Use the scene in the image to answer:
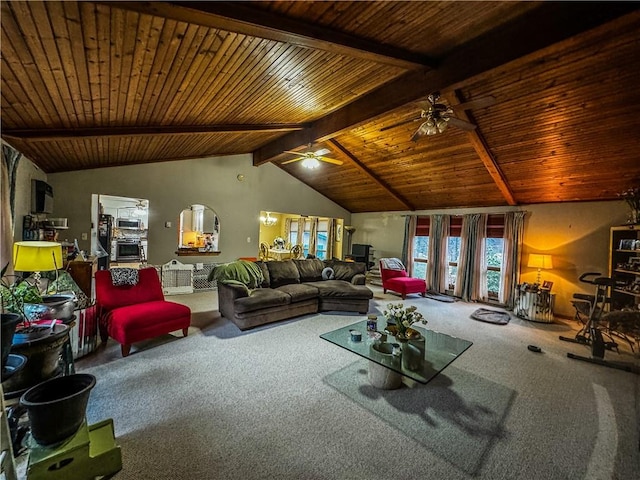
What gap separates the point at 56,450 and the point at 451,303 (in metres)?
6.50

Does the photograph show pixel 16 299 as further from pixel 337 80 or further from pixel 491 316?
pixel 491 316

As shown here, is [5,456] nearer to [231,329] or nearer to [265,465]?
[265,465]

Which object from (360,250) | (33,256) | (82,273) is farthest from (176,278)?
(360,250)

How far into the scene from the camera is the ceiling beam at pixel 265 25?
1641 millimetres

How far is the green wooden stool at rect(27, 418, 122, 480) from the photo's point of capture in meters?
1.42

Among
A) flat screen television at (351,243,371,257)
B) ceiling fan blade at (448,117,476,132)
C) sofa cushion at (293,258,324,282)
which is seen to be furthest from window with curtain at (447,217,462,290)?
ceiling fan blade at (448,117,476,132)

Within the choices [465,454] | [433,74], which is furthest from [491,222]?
[465,454]

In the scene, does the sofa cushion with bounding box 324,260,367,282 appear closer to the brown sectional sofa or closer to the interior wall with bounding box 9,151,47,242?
the brown sectional sofa

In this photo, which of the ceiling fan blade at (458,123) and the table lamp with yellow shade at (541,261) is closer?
the ceiling fan blade at (458,123)

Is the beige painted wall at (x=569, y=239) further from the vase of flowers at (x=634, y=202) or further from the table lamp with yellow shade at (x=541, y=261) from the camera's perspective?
the vase of flowers at (x=634, y=202)

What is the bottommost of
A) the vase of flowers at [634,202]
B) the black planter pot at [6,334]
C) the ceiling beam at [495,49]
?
the black planter pot at [6,334]

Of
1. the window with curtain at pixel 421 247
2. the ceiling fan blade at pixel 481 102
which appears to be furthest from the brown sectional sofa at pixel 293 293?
the ceiling fan blade at pixel 481 102

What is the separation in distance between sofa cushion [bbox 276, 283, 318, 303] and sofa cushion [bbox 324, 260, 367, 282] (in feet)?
3.41

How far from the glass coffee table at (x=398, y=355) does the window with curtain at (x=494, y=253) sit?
4.14 meters
